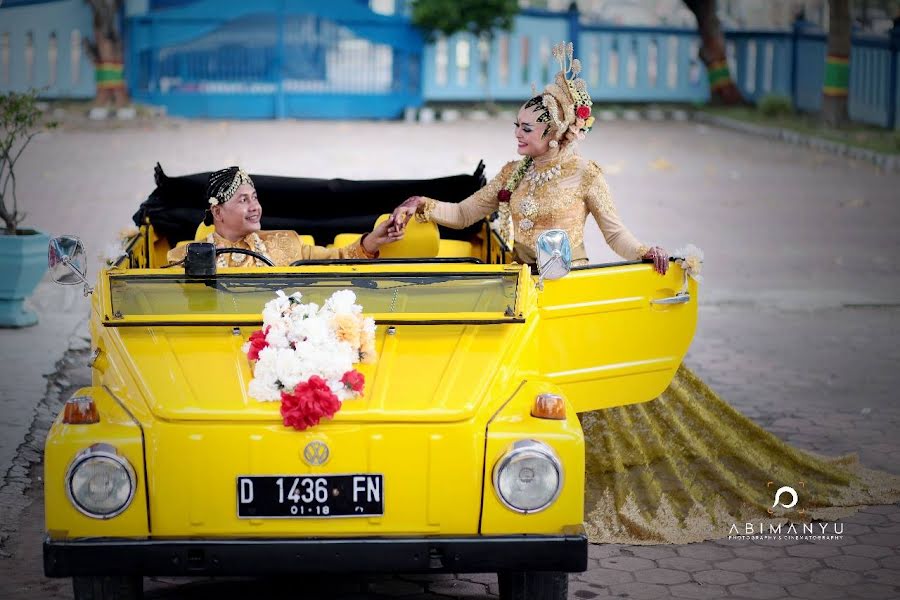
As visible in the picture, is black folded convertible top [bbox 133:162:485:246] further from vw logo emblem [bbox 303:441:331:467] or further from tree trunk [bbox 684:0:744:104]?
tree trunk [bbox 684:0:744:104]

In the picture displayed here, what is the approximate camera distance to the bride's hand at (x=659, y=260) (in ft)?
19.5

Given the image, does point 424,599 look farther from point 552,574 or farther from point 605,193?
point 605,193

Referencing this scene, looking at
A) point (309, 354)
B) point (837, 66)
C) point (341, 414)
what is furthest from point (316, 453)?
point (837, 66)

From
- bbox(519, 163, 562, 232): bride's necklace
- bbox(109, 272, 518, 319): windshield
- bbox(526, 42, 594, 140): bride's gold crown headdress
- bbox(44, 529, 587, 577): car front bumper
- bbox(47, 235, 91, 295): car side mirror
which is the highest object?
bbox(526, 42, 594, 140): bride's gold crown headdress

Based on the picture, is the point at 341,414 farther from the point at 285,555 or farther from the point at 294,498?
the point at 285,555

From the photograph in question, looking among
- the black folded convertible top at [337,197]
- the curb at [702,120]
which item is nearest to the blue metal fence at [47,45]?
the curb at [702,120]

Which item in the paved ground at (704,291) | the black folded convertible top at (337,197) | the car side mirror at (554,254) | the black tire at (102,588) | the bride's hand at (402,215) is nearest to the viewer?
the black tire at (102,588)

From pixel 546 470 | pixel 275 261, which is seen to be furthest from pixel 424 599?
pixel 275 261

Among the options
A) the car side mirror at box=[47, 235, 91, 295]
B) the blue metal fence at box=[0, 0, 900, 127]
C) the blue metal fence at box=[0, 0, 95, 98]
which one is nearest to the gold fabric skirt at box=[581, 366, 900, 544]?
the car side mirror at box=[47, 235, 91, 295]

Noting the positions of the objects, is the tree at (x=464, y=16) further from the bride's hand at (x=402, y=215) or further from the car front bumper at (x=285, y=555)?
the car front bumper at (x=285, y=555)

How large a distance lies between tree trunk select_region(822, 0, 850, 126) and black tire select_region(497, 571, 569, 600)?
1787 cm

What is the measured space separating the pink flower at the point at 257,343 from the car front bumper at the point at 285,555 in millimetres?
700

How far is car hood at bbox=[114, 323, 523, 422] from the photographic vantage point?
4.60 metres

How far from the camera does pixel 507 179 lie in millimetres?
6953
